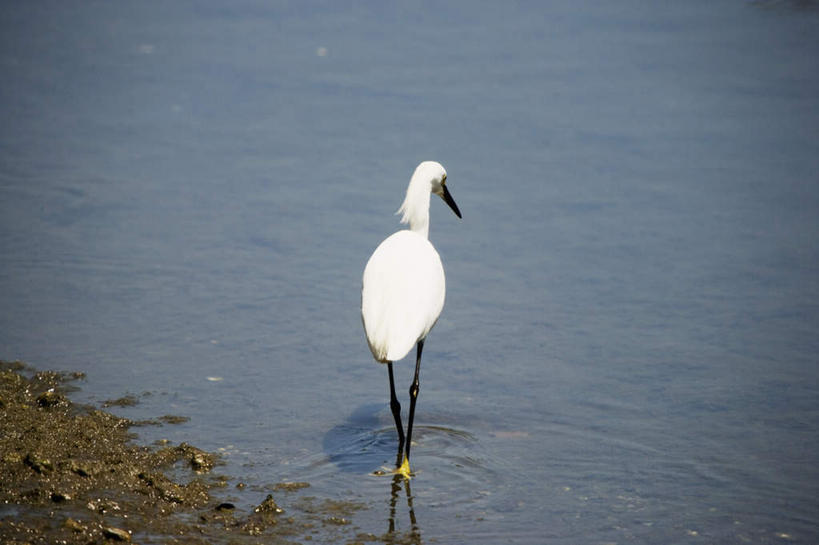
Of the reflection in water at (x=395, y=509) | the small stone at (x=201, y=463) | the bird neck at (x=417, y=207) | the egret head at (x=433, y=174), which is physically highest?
the egret head at (x=433, y=174)

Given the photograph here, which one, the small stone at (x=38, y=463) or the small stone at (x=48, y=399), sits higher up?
the small stone at (x=48, y=399)

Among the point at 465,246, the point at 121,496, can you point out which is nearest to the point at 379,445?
the point at 121,496

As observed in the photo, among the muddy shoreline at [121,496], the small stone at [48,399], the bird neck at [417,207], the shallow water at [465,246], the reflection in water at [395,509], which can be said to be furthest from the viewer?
the bird neck at [417,207]

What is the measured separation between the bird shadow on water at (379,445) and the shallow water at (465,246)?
3 centimetres

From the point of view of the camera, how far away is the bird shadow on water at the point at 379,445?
5617 mm

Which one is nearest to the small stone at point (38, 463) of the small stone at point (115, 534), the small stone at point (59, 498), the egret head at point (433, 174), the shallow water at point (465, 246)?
the small stone at point (59, 498)

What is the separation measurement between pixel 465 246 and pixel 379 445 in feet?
11.4

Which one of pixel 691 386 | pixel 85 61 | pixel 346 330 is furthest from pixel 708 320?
pixel 85 61

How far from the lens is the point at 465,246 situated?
9305 mm

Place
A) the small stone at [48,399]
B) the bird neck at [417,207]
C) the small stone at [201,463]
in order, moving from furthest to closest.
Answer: the bird neck at [417,207], the small stone at [48,399], the small stone at [201,463]

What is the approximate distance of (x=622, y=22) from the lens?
615 inches

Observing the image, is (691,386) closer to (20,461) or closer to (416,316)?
(416,316)

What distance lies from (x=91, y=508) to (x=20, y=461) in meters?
0.57

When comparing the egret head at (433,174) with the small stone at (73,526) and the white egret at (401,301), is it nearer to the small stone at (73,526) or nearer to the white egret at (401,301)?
the white egret at (401,301)
